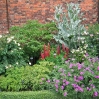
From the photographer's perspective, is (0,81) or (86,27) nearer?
(0,81)

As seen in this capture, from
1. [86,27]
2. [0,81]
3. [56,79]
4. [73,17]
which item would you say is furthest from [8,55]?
[86,27]

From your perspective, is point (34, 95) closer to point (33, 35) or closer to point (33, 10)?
point (33, 35)

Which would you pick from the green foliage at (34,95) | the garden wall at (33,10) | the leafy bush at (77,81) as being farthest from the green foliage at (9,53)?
the garden wall at (33,10)

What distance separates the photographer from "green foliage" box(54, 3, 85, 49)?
7.30 meters

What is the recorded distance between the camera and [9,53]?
6.41m

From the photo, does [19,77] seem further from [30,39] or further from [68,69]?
[30,39]

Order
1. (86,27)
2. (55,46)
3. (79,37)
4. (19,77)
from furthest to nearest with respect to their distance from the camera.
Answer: (86,27)
(55,46)
(79,37)
(19,77)

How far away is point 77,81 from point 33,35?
2.43m

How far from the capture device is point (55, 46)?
25.2 feet

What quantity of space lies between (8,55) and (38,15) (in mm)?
2187

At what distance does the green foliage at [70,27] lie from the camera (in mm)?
7301

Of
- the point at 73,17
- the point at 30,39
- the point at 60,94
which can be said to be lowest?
the point at 60,94

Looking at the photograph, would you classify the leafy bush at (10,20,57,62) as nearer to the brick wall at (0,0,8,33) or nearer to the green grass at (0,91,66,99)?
the brick wall at (0,0,8,33)

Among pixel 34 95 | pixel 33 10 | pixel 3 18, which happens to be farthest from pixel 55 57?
pixel 3 18
